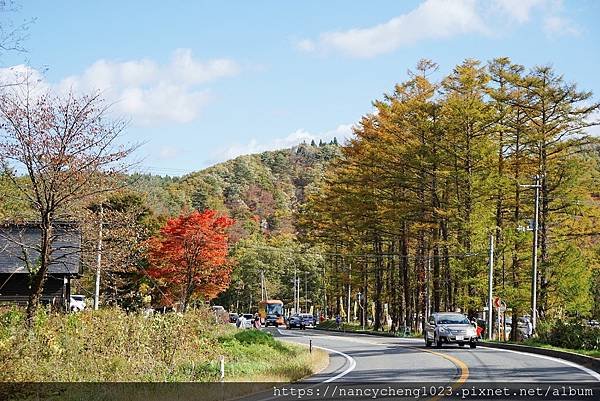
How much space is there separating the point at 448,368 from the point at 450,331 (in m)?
12.2

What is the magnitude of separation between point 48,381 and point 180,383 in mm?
3018

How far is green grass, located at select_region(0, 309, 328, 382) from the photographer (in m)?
17.2

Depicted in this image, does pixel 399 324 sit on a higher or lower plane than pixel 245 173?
lower

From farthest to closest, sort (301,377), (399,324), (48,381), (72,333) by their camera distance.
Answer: (399,324) < (301,377) < (72,333) < (48,381)

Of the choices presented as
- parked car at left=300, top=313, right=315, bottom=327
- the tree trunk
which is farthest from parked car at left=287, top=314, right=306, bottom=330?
the tree trunk

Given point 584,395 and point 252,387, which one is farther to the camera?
point 252,387

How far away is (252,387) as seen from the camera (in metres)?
19.5

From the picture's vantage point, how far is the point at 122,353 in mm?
20250

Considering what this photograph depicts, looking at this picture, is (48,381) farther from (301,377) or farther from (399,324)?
(399,324)

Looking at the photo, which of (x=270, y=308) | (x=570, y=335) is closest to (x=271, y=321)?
(x=270, y=308)

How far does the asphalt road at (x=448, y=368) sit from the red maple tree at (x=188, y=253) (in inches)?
779

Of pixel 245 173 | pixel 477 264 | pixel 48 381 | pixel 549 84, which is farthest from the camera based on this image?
pixel 245 173

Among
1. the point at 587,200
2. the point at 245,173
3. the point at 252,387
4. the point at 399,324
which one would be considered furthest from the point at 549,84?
the point at 245,173

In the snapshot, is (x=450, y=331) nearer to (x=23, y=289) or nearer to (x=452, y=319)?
(x=452, y=319)
